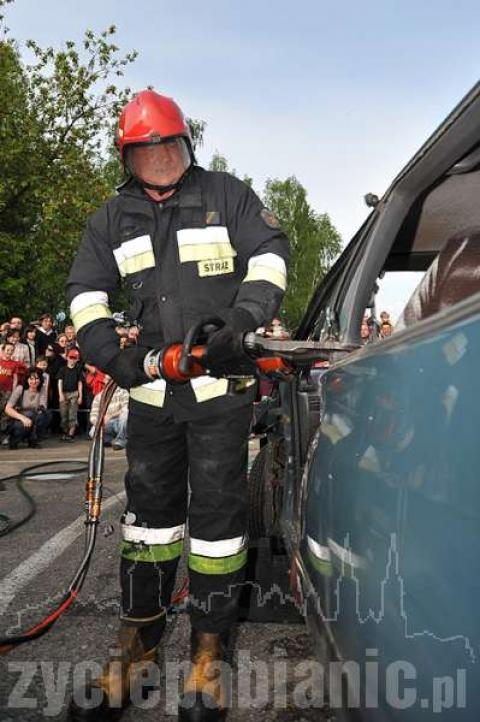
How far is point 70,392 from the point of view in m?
11.2

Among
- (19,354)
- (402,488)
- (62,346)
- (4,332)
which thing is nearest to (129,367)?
(402,488)

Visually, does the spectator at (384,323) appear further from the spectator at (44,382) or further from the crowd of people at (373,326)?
the spectator at (44,382)

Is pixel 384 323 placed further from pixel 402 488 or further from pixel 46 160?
pixel 46 160

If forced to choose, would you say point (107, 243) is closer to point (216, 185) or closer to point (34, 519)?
point (216, 185)

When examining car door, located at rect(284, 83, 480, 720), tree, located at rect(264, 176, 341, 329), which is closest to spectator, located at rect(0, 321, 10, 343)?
car door, located at rect(284, 83, 480, 720)

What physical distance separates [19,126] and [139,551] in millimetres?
17040

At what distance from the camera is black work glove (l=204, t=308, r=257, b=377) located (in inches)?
72.9

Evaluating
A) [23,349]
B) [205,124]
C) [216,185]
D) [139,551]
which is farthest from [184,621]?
[205,124]

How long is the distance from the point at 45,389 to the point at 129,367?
909 centimetres

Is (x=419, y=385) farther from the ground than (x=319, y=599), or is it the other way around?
(x=419, y=385)

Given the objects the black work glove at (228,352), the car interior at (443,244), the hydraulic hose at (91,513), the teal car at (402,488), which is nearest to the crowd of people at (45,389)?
the hydraulic hose at (91,513)

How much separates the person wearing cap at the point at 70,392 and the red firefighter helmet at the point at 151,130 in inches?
364

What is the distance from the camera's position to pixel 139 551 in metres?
2.35

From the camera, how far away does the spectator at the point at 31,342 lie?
10830mm
